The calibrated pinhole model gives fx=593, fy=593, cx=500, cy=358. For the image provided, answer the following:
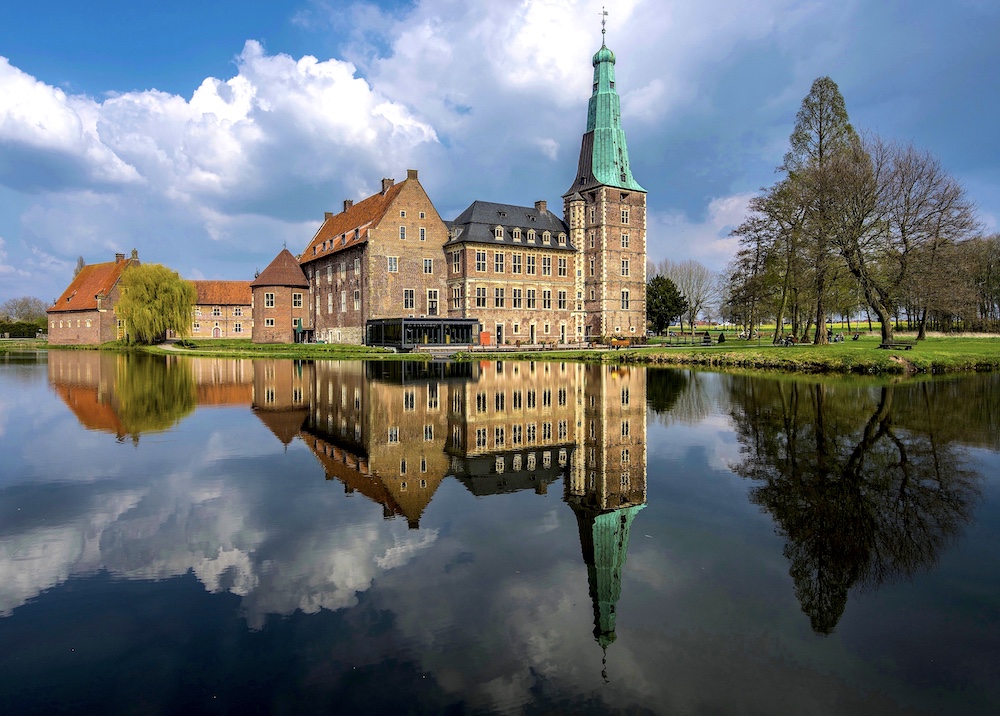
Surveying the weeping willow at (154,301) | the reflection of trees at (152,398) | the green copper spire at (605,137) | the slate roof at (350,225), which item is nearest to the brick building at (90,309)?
the weeping willow at (154,301)

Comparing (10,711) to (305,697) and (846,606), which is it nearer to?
(305,697)

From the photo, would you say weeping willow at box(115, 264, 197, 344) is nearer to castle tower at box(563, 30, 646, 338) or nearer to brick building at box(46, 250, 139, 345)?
brick building at box(46, 250, 139, 345)

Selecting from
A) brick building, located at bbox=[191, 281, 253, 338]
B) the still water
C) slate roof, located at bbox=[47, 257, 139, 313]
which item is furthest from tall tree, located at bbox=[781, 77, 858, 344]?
slate roof, located at bbox=[47, 257, 139, 313]

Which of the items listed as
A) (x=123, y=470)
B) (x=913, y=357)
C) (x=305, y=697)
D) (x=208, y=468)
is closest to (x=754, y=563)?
(x=305, y=697)

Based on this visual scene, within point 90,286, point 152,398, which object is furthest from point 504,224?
point 90,286

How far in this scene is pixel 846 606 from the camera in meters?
5.60

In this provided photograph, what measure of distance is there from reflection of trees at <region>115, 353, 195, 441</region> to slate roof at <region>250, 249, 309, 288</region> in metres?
37.5

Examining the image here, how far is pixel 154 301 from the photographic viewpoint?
6225 cm

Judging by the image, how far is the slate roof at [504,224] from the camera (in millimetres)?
59500

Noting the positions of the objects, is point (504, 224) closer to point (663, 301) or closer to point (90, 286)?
point (663, 301)

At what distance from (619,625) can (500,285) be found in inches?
2204

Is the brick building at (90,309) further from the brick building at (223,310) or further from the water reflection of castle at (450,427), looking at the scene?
the water reflection of castle at (450,427)

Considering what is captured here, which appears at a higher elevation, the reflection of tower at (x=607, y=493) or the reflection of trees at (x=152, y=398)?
the reflection of trees at (x=152, y=398)

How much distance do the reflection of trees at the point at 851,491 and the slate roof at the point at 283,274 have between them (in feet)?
208
